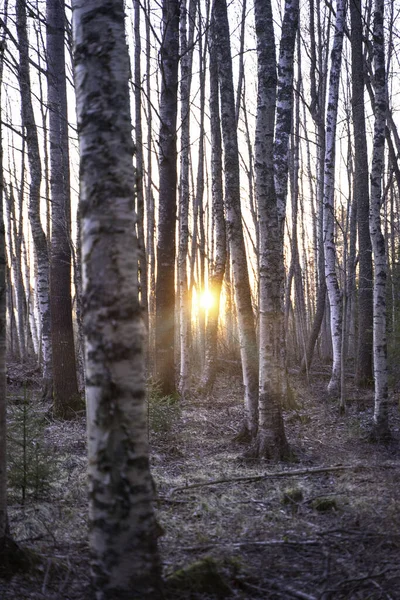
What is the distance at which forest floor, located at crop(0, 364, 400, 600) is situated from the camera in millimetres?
3590

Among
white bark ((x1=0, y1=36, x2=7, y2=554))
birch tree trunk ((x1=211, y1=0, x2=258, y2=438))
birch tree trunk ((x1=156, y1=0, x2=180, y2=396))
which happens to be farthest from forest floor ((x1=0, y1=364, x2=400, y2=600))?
birch tree trunk ((x1=156, y1=0, x2=180, y2=396))

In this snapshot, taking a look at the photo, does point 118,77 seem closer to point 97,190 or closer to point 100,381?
point 97,190

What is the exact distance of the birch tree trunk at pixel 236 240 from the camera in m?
8.41

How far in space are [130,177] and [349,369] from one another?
17353 millimetres

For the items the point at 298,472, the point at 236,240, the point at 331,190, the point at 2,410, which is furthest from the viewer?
the point at 331,190

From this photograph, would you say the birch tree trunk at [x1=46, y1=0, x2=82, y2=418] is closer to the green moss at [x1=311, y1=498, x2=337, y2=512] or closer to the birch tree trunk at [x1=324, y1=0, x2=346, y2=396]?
the birch tree trunk at [x1=324, y1=0, x2=346, y2=396]

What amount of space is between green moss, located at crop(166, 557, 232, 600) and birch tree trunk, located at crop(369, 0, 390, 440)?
5155 millimetres

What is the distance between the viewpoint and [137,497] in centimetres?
294

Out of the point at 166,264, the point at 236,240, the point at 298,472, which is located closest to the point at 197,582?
the point at 298,472

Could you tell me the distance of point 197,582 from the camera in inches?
137

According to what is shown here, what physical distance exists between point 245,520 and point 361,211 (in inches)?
472

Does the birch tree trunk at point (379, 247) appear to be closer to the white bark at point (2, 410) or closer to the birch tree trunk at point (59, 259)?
the birch tree trunk at point (59, 259)

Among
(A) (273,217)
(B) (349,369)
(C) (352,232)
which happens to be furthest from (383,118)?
(B) (349,369)

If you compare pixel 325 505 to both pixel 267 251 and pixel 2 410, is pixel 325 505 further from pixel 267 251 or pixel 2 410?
pixel 267 251
